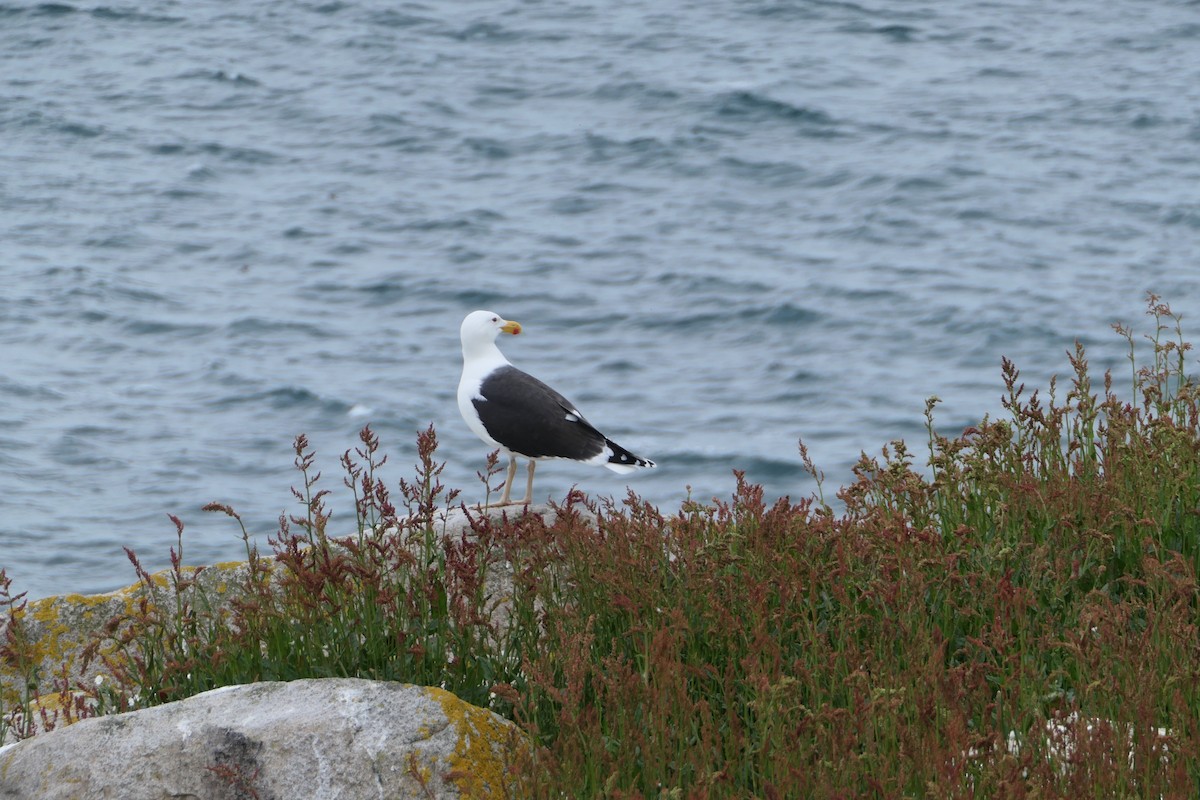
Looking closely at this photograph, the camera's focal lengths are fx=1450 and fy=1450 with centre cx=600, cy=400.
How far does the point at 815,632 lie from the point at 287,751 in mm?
1652

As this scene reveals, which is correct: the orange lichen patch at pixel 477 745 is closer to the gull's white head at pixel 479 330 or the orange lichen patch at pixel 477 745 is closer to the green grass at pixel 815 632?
the green grass at pixel 815 632

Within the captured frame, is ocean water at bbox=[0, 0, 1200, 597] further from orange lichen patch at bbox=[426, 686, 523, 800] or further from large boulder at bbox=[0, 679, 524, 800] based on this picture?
orange lichen patch at bbox=[426, 686, 523, 800]

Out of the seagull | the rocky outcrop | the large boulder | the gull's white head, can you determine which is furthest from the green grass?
the gull's white head

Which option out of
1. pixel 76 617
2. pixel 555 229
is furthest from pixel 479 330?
pixel 555 229

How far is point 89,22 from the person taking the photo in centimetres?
3744

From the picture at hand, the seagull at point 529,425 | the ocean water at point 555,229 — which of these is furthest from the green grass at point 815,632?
the ocean water at point 555,229

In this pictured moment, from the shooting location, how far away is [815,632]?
4.48 m

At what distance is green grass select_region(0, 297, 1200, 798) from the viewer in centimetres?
381

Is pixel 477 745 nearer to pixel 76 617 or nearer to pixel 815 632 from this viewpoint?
pixel 815 632

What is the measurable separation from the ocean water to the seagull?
26.1 ft

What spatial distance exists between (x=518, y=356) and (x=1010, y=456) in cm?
1449

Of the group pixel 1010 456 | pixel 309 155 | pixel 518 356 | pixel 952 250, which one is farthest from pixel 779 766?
pixel 309 155

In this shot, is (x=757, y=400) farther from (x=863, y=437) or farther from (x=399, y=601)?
(x=399, y=601)

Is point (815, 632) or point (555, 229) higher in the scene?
point (815, 632)
